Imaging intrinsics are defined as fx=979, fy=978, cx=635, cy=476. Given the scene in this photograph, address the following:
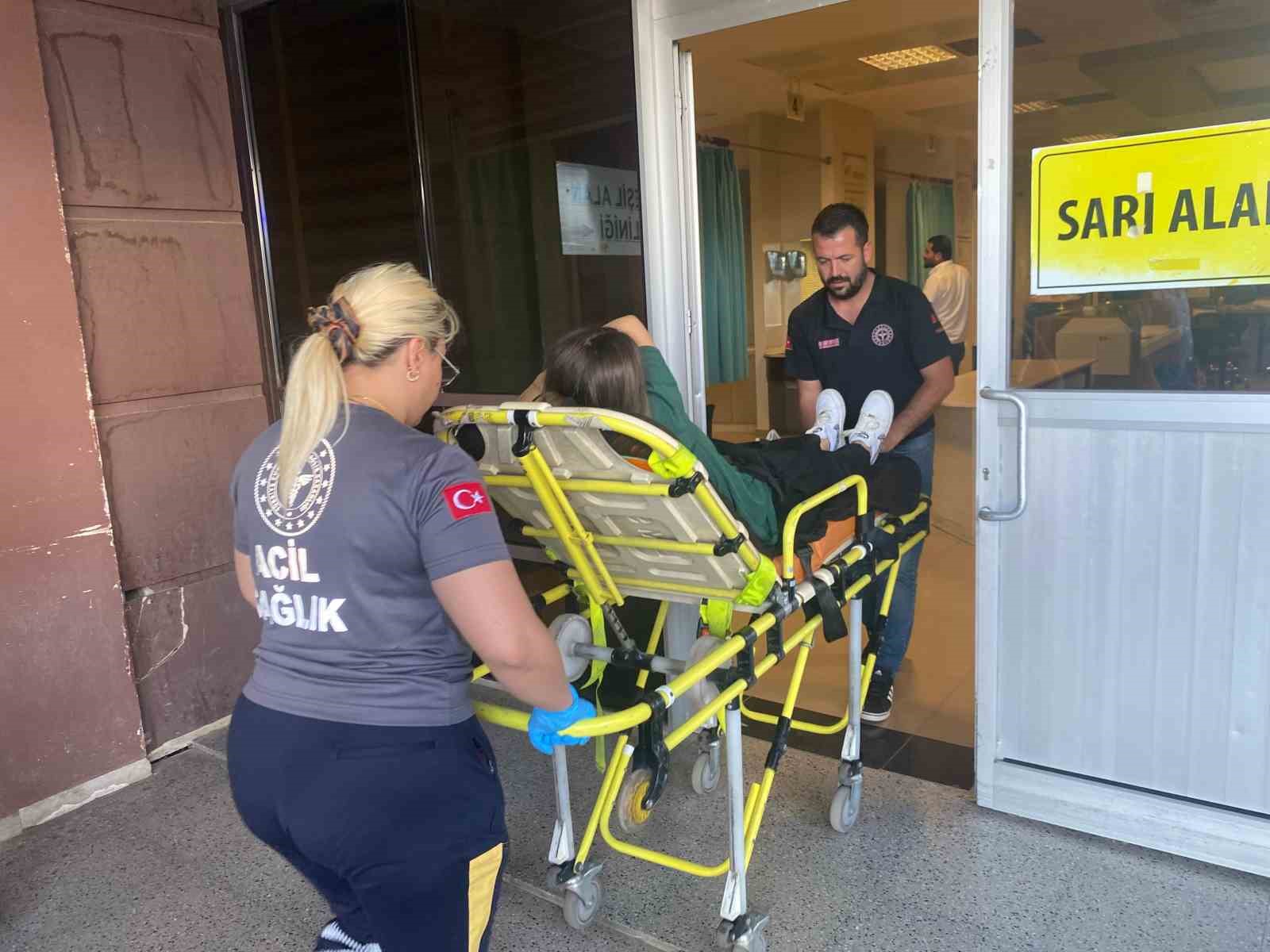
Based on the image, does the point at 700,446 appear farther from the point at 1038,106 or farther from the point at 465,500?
the point at 1038,106

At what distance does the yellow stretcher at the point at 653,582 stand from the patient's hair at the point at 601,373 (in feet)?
0.26

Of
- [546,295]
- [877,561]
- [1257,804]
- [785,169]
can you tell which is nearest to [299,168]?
[546,295]

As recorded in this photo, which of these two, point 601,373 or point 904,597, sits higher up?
point 601,373

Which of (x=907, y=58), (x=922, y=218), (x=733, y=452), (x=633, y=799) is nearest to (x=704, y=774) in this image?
(x=633, y=799)

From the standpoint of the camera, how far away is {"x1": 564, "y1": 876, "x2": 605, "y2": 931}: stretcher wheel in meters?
2.20

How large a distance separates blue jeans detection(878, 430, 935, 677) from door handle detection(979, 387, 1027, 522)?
2.61 feet

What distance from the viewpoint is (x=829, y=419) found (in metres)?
2.76

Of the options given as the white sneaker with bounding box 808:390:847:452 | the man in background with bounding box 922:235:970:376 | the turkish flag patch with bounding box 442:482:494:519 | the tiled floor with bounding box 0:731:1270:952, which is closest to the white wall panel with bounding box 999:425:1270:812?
the tiled floor with bounding box 0:731:1270:952

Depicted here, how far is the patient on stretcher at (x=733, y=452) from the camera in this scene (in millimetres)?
2049

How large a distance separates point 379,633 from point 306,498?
0.22 m

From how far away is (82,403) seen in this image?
2881 millimetres

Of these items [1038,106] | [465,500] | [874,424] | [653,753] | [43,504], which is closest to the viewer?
[465,500]

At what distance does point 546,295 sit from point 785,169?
631cm

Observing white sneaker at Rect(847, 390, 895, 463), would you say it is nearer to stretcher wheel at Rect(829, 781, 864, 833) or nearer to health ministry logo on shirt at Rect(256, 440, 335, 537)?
stretcher wheel at Rect(829, 781, 864, 833)
